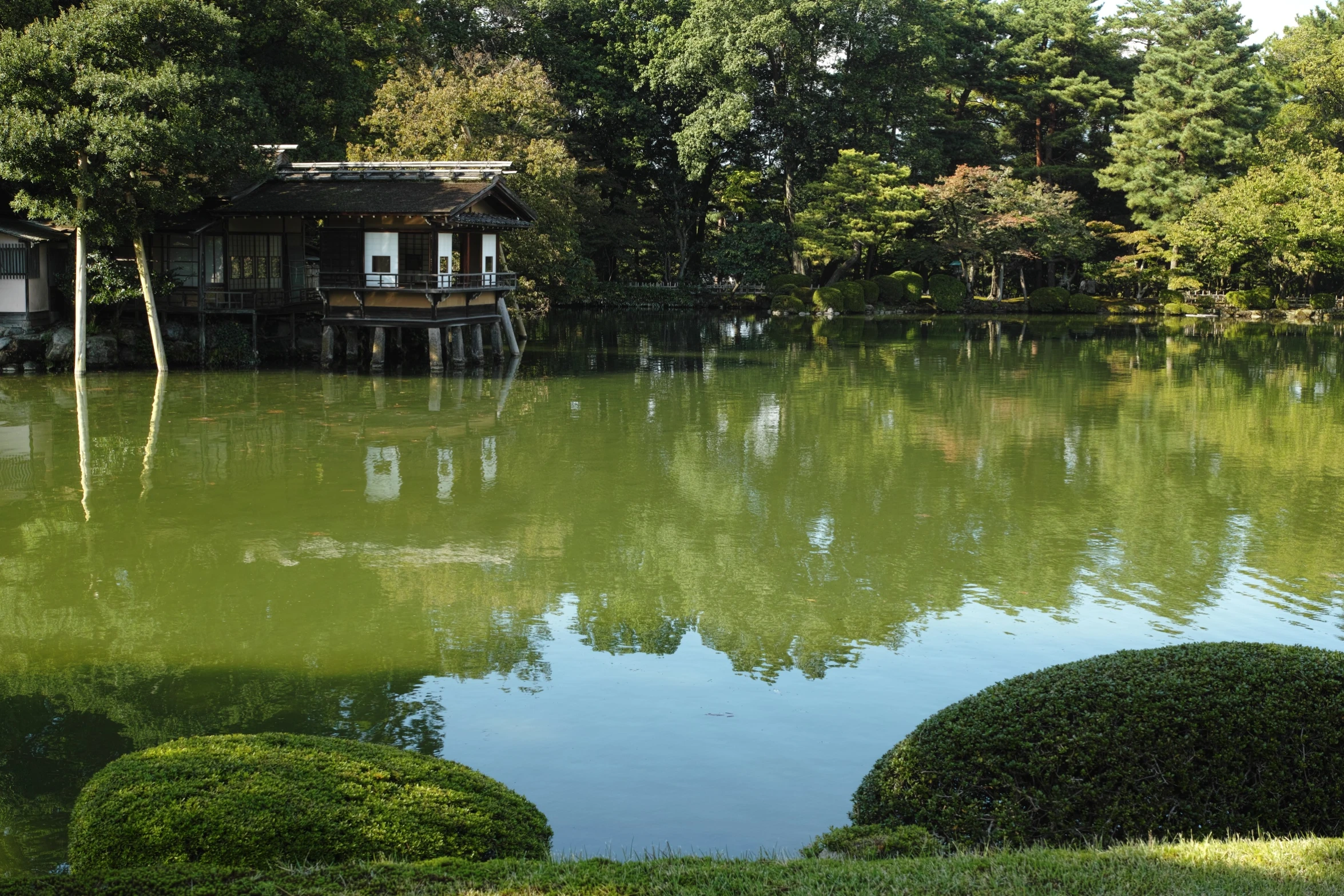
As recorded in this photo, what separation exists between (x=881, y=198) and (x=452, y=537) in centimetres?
4049

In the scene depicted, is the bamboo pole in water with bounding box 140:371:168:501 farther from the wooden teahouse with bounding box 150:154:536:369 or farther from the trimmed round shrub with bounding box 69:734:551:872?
the trimmed round shrub with bounding box 69:734:551:872

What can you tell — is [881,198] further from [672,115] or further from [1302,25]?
[1302,25]

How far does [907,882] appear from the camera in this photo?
4348 mm

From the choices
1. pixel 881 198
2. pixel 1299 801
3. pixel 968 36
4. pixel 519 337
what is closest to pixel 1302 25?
pixel 968 36

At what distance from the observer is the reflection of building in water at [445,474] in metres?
14.8

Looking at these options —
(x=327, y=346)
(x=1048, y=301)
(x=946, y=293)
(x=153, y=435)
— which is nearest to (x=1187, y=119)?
(x=1048, y=301)

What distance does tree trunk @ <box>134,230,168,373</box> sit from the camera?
25.2 meters

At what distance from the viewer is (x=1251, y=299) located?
52.7 m

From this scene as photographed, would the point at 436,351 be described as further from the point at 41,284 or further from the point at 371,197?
the point at 41,284

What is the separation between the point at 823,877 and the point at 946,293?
5053 centimetres

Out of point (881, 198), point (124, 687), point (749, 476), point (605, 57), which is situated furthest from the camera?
point (605, 57)

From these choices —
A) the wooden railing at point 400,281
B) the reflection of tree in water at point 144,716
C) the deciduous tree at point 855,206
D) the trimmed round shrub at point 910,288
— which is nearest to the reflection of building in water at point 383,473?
the reflection of tree in water at point 144,716

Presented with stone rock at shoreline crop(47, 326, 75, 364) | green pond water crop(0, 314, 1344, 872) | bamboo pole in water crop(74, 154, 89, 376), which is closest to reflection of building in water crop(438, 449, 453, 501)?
green pond water crop(0, 314, 1344, 872)

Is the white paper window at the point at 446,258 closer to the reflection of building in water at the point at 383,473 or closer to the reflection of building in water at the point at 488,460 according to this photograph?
the reflection of building in water at the point at 488,460
